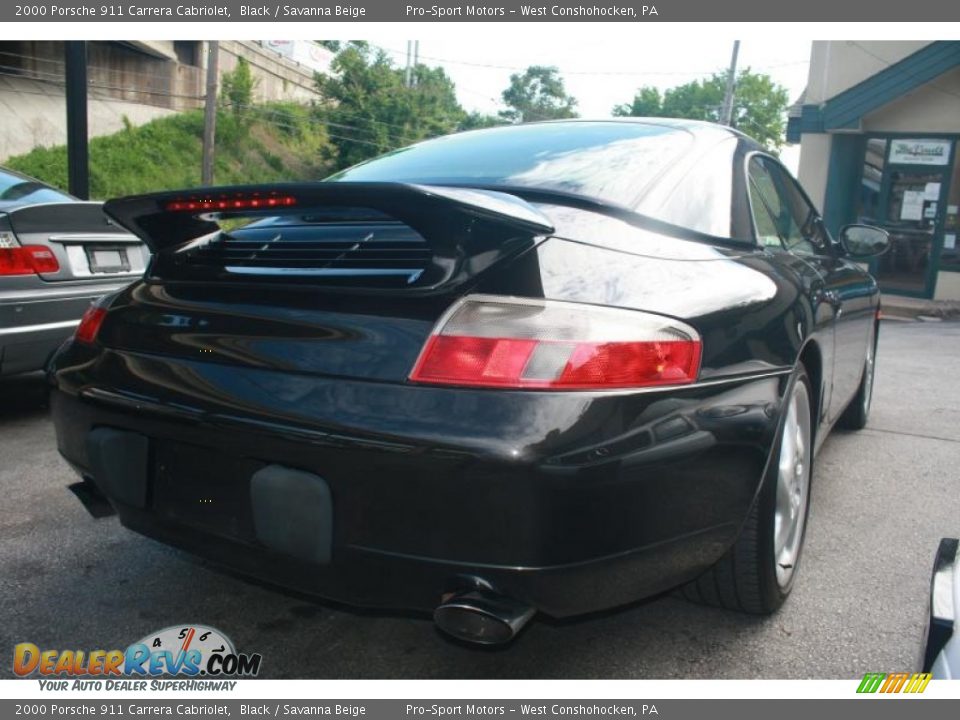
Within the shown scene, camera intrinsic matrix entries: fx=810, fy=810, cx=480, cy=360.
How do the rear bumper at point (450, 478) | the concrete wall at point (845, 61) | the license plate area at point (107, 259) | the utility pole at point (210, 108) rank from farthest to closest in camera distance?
1. the utility pole at point (210, 108)
2. the concrete wall at point (845, 61)
3. the license plate area at point (107, 259)
4. the rear bumper at point (450, 478)

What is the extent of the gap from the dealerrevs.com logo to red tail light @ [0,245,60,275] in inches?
91.0

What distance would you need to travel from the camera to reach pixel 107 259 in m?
4.30

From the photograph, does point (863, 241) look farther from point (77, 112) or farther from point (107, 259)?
point (77, 112)

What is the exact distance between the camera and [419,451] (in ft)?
5.02

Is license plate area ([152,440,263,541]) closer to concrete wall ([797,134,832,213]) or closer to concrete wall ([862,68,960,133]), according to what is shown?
concrete wall ([797,134,832,213])

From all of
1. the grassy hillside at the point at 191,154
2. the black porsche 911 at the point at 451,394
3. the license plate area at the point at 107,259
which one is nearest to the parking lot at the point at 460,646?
the black porsche 911 at the point at 451,394

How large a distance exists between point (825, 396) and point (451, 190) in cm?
180

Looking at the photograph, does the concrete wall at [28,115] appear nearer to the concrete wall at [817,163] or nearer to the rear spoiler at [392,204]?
the concrete wall at [817,163]

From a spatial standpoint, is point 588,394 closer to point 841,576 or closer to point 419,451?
point 419,451

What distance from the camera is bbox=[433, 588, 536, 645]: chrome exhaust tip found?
1.55 m

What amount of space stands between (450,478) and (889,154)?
47.1ft

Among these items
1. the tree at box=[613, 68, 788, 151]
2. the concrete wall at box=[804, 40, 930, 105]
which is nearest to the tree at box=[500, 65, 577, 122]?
the tree at box=[613, 68, 788, 151]

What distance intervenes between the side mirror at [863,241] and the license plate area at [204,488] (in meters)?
3.06

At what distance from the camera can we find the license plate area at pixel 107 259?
13.8 ft
